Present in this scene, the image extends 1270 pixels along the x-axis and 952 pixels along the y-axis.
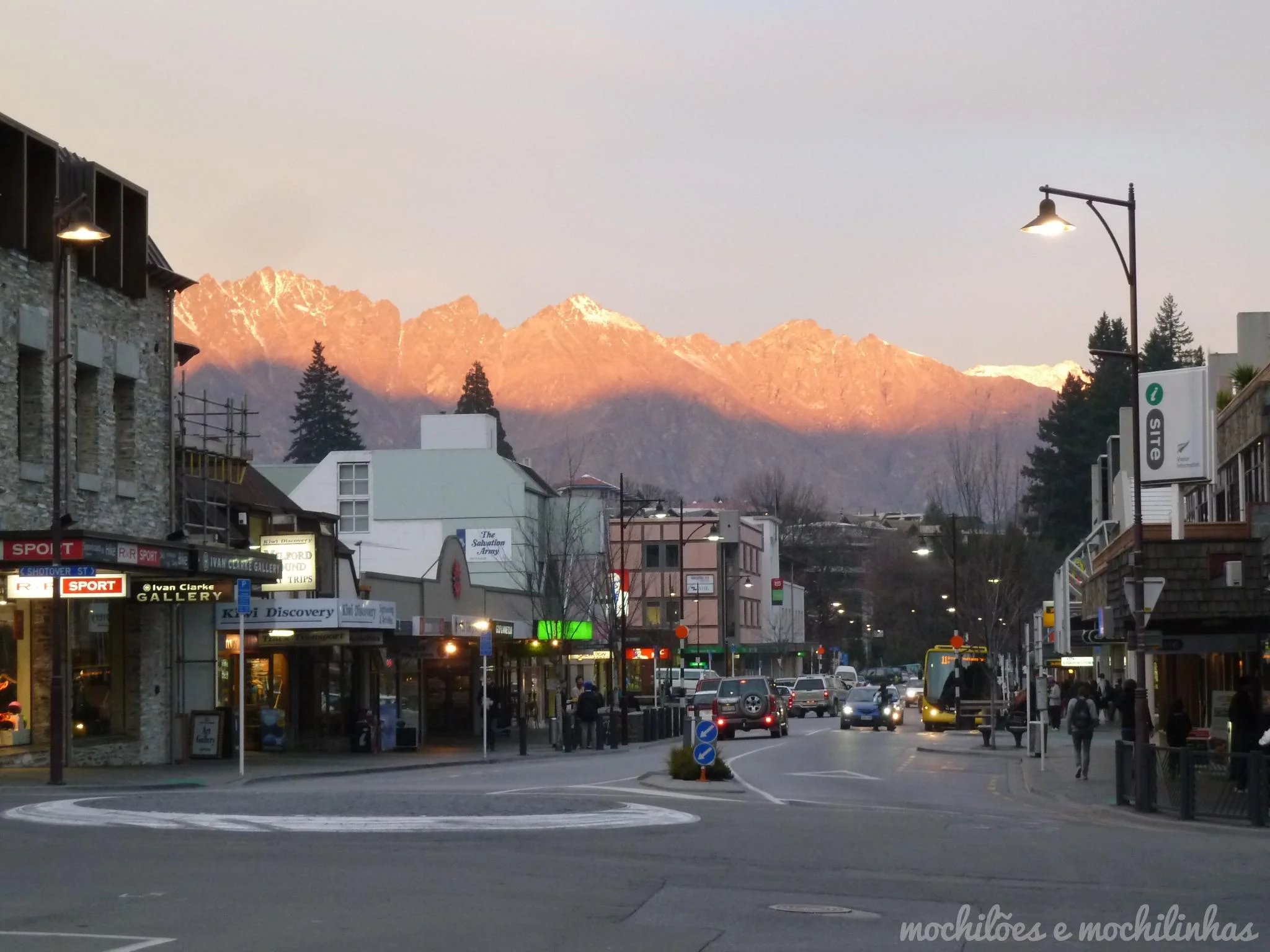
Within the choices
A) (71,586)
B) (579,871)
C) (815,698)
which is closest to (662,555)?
(815,698)

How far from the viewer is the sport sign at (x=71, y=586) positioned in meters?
26.8

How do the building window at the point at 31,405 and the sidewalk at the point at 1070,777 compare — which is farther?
the building window at the point at 31,405

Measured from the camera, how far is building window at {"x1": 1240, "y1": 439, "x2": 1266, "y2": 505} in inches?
1230

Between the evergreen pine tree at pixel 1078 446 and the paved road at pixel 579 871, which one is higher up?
the evergreen pine tree at pixel 1078 446

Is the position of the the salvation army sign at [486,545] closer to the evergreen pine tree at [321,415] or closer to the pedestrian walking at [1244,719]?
the pedestrian walking at [1244,719]

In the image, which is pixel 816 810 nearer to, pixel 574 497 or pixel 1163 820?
pixel 1163 820

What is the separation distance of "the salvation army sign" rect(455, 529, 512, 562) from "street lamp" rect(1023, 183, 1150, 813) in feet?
169

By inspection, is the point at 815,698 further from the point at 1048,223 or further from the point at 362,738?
the point at 1048,223

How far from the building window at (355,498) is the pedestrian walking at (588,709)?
3356 cm

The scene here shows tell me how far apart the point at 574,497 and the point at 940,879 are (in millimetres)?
71872

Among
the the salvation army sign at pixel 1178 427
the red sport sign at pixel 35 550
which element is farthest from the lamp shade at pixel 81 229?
the the salvation army sign at pixel 1178 427

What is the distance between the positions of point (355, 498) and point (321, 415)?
70134 mm

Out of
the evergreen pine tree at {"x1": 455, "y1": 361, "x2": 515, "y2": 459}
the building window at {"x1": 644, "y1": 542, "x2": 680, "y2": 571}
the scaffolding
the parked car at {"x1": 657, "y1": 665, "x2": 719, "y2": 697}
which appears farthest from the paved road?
the evergreen pine tree at {"x1": 455, "y1": 361, "x2": 515, "y2": 459}

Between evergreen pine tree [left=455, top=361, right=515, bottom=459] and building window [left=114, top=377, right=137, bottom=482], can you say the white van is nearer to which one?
evergreen pine tree [left=455, top=361, right=515, bottom=459]
